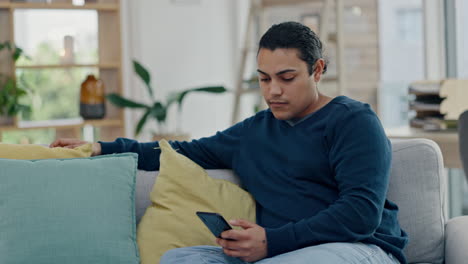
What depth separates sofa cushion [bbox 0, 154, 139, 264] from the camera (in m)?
1.87

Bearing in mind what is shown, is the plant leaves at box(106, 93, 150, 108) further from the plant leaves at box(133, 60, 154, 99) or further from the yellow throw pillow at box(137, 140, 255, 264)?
the yellow throw pillow at box(137, 140, 255, 264)

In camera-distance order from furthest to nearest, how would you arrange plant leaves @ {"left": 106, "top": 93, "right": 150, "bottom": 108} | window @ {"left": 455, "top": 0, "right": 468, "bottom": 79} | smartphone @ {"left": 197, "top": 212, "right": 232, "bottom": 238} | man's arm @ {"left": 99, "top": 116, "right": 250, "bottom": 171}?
plant leaves @ {"left": 106, "top": 93, "right": 150, "bottom": 108} < window @ {"left": 455, "top": 0, "right": 468, "bottom": 79} < man's arm @ {"left": 99, "top": 116, "right": 250, "bottom": 171} < smartphone @ {"left": 197, "top": 212, "right": 232, "bottom": 238}

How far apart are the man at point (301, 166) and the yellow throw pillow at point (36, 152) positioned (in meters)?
0.08

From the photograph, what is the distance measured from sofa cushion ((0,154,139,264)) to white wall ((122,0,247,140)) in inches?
A: 119

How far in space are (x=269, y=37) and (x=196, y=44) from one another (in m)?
3.36

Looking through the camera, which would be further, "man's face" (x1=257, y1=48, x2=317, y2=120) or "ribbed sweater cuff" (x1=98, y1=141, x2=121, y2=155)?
"ribbed sweater cuff" (x1=98, y1=141, x2=121, y2=155)

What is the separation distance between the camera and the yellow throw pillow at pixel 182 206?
1.98m

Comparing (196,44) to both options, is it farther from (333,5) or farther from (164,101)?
(333,5)

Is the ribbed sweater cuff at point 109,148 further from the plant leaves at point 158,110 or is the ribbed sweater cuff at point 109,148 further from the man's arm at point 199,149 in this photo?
the plant leaves at point 158,110

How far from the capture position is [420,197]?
2.00 m

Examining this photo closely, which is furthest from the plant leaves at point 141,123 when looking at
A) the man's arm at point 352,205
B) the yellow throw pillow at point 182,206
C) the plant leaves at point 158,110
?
the man's arm at point 352,205

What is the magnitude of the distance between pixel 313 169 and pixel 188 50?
3.46 metres

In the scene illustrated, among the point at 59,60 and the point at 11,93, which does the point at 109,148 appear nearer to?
the point at 11,93

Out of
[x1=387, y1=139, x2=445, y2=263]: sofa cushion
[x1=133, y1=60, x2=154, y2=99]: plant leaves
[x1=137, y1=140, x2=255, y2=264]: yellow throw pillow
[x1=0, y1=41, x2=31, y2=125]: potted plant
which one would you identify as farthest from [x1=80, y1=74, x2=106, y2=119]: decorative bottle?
[x1=387, y1=139, x2=445, y2=263]: sofa cushion
